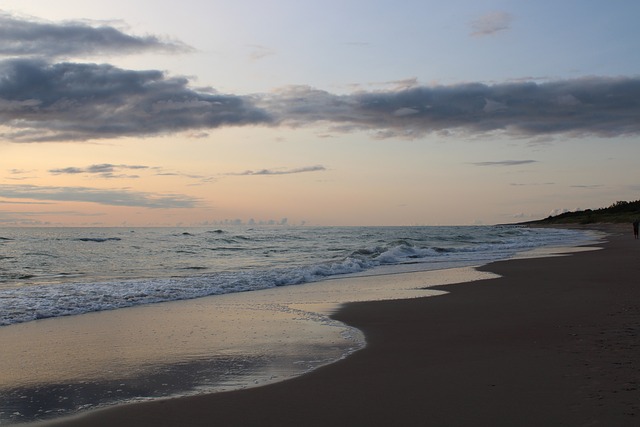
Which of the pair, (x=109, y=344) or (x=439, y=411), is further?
(x=109, y=344)

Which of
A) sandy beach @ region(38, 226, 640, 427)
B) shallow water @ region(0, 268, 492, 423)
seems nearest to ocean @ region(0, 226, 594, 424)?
shallow water @ region(0, 268, 492, 423)

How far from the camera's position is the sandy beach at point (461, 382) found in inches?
214

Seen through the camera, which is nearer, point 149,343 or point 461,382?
point 461,382

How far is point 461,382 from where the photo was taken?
21.4 ft

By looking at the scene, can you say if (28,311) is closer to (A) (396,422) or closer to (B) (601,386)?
(A) (396,422)

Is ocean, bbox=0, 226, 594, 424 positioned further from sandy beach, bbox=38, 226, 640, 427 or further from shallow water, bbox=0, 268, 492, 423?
sandy beach, bbox=38, 226, 640, 427

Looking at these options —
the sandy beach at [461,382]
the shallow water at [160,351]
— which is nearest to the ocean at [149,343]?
the shallow water at [160,351]

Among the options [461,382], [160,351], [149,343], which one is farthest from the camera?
[149,343]

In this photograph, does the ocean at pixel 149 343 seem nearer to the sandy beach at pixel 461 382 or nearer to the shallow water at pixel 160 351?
the shallow water at pixel 160 351

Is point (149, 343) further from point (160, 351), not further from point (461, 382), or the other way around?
point (461, 382)

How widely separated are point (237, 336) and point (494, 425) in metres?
5.67

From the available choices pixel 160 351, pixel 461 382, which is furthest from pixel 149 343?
pixel 461 382

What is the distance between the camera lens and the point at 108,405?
6.12m

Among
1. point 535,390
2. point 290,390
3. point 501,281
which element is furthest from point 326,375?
point 501,281
